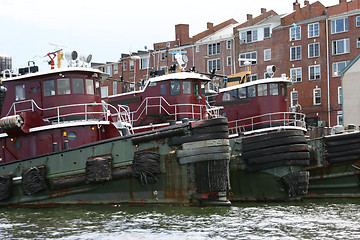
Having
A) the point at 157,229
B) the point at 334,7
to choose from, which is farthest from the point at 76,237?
the point at 334,7

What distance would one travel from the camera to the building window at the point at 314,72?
5178 cm

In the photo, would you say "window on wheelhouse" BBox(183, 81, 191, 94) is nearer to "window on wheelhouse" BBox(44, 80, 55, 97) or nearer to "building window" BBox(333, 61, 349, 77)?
"window on wheelhouse" BBox(44, 80, 55, 97)

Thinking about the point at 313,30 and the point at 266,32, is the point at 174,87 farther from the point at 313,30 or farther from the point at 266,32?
the point at 266,32

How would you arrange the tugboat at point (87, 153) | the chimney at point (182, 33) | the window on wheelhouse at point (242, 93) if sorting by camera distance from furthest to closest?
the chimney at point (182, 33), the window on wheelhouse at point (242, 93), the tugboat at point (87, 153)

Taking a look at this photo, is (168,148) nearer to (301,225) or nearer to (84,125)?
(84,125)

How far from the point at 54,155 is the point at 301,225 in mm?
8283

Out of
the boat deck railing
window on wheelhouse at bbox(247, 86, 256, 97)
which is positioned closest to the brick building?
window on wheelhouse at bbox(247, 86, 256, 97)

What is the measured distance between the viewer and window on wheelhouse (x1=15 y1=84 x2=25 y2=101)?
20.6 meters

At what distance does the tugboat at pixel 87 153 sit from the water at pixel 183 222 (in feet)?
1.59

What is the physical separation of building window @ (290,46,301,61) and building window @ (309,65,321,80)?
65.3 inches

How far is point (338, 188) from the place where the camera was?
72.0ft

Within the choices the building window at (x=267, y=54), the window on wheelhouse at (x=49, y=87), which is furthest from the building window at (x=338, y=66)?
the window on wheelhouse at (x=49, y=87)

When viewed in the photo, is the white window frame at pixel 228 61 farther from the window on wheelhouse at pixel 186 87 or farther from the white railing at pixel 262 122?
the window on wheelhouse at pixel 186 87

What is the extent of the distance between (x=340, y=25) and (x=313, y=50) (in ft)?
10.6
